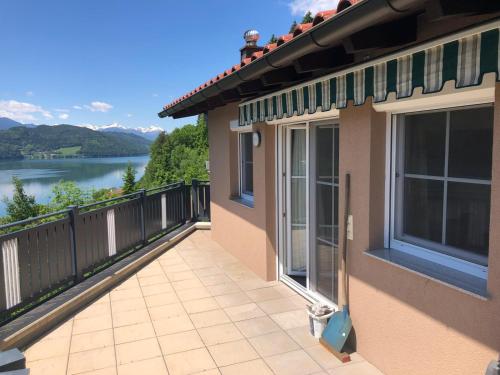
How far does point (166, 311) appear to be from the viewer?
5691mm

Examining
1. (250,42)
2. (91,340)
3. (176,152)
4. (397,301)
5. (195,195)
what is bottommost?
(91,340)

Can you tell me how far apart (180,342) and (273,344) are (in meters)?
1.20

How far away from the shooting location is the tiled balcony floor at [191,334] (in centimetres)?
415

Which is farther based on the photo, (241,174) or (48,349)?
(241,174)

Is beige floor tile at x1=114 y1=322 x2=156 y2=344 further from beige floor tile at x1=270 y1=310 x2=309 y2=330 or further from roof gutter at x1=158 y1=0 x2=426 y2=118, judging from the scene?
roof gutter at x1=158 y1=0 x2=426 y2=118

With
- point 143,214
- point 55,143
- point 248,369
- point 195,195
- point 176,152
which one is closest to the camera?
point 248,369

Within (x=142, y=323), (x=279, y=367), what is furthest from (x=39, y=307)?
(x=279, y=367)

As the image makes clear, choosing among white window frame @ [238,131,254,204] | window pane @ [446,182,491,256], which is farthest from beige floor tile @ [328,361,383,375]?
white window frame @ [238,131,254,204]

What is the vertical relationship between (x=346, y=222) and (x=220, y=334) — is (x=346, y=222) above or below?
above

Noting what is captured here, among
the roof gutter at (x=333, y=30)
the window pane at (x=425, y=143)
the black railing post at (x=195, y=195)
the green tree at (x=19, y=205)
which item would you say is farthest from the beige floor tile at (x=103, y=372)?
the green tree at (x=19, y=205)

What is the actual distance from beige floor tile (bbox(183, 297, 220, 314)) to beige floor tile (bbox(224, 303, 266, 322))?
0.90 feet

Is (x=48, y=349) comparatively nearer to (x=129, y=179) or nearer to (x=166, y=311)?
(x=166, y=311)

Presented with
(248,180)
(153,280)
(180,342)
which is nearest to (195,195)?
(248,180)

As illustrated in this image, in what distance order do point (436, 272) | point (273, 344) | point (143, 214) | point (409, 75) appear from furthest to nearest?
1. point (143, 214)
2. point (273, 344)
3. point (436, 272)
4. point (409, 75)
